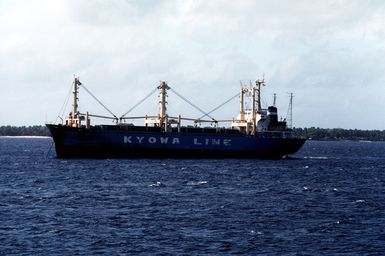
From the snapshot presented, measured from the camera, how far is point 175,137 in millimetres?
102625

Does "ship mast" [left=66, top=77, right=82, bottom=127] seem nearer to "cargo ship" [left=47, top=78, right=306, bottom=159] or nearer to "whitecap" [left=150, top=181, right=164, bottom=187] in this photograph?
"cargo ship" [left=47, top=78, right=306, bottom=159]

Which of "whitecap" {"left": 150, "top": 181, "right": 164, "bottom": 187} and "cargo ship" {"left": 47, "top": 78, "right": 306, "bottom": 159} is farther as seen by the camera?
"cargo ship" {"left": 47, "top": 78, "right": 306, "bottom": 159}

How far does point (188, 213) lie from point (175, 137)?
5744cm

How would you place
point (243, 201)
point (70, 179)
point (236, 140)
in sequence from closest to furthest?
1. point (243, 201)
2. point (70, 179)
3. point (236, 140)

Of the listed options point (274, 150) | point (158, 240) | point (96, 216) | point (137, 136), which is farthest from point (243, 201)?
point (274, 150)

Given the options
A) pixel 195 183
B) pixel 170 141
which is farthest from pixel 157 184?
pixel 170 141

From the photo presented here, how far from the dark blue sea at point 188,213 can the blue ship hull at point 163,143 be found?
62.2 ft

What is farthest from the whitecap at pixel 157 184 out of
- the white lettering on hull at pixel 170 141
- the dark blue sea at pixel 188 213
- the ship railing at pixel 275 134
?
the ship railing at pixel 275 134

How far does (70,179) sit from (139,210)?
24.3m

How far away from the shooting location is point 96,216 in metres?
43.2

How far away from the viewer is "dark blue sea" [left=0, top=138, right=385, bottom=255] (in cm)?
3472

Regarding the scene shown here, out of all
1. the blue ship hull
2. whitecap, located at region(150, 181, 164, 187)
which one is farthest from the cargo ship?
whitecap, located at region(150, 181, 164, 187)

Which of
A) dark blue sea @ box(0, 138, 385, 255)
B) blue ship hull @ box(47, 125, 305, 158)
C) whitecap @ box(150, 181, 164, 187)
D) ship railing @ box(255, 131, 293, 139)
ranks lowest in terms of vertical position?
dark blue sea @ box(0, 138, 385, 255)

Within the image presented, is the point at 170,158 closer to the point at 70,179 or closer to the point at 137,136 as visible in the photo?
the point at 137,136
